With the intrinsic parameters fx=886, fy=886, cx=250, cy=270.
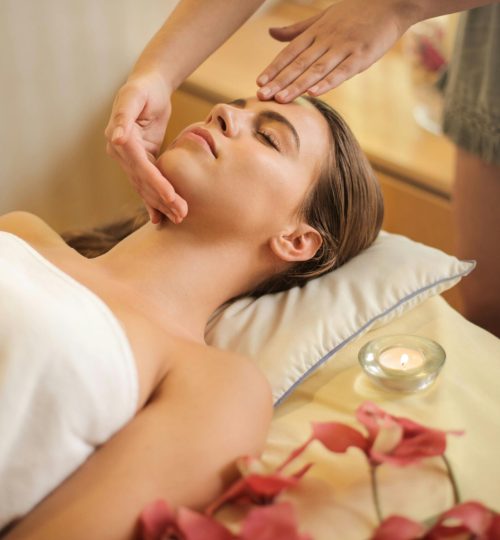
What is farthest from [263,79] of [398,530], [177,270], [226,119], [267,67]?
[398,530]

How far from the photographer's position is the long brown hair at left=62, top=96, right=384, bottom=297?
168cm

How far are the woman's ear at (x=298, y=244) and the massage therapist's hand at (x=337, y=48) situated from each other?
245 mm

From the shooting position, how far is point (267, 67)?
1.68m

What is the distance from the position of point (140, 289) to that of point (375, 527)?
23.5 inches

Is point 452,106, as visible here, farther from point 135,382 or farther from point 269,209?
point 135,382

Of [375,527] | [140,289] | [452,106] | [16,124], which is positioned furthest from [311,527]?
[16,124]

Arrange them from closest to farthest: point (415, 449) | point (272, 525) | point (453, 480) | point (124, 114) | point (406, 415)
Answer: point (272, 525) < point (415, 449) < point (453, 480) < point (406, 415) < point (124, 114)

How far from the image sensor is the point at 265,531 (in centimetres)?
110

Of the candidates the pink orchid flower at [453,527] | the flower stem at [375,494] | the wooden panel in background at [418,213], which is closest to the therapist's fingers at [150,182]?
the flower stem at [375,494]

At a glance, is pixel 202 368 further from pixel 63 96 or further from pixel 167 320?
pixel 63 96

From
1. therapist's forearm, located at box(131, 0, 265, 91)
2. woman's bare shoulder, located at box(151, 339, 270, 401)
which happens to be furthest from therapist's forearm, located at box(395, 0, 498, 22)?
woman's bare shoulder, located at box(151, 339, 270, 401)

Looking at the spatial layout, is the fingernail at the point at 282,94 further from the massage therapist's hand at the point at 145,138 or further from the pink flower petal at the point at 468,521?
the pink flower petal at the point at 468,521

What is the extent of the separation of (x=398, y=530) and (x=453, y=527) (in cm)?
8

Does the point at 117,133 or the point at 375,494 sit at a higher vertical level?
the point at 117,133
